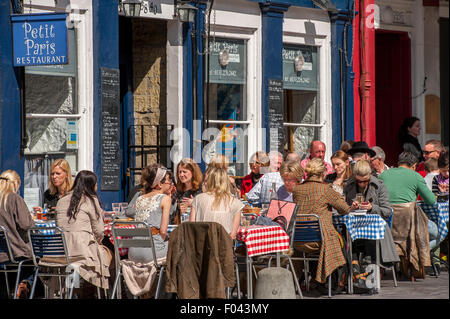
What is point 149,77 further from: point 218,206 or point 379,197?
point 218,206

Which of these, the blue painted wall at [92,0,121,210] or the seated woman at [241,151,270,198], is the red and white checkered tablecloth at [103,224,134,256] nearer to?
the blue painted wall at [92,0,121,210]

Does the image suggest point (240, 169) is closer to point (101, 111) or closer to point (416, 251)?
point (101, 111)

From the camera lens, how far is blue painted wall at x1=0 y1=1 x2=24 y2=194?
1223cm

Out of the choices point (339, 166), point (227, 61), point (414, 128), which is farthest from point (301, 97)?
point (339, 166)

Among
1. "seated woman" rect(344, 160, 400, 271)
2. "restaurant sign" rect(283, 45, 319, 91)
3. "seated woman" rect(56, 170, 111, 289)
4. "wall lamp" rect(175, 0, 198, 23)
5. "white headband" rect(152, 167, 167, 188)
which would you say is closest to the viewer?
"seated woman" rect(56, 170, 111, 289)

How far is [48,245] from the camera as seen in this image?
32.2ft

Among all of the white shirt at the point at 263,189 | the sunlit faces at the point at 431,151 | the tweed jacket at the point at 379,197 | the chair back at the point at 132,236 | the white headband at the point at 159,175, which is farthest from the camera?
the sunlit faces at the point at 431,151

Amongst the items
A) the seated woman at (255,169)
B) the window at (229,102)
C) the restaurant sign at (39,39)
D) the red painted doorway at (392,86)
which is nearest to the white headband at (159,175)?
the restaurant sign at (39,39)

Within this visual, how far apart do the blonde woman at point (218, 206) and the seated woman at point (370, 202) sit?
7.52 ft

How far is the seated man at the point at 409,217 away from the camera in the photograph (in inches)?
480

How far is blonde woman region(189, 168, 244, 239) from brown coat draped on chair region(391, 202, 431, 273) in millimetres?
3162

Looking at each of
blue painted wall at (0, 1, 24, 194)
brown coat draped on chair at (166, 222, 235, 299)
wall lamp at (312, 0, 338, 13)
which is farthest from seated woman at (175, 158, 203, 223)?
wall lamp at (312, 0, 338, 13)

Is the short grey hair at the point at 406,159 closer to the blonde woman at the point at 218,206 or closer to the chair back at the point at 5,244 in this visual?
the blonde woman at the point at 218,206

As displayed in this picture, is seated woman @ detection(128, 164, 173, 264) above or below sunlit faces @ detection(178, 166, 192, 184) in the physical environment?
below
